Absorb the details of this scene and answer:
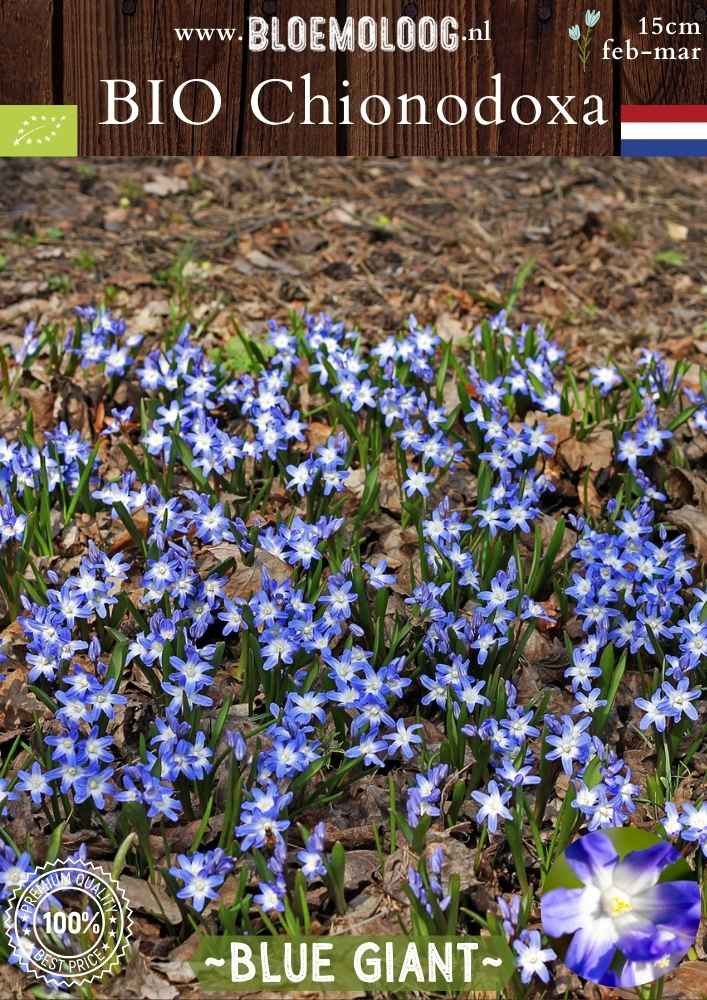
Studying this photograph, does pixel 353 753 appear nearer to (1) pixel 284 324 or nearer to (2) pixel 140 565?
(2) pixel 140 565

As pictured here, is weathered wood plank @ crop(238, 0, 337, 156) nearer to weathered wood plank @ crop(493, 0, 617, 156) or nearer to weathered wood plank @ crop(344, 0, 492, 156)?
weathered wood plank @ crop(344, 0, 492, 156)

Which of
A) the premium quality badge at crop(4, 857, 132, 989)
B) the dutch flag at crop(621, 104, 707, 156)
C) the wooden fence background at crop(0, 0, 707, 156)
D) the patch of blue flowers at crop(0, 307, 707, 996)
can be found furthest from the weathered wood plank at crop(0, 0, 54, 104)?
the premium quality badge at crop(4, 857, 132, 989)

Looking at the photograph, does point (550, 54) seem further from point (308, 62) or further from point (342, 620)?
point (342, 620)

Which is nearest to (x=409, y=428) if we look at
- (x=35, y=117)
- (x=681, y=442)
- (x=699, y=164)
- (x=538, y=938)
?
(x=681, y=442)

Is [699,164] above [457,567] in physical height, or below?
above

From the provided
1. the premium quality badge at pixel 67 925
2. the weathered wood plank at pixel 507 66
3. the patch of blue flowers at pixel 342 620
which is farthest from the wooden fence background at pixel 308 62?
the premium quality badge at pixel 67 925

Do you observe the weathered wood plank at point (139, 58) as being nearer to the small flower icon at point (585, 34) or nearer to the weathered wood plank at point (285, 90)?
the weathered wood plank at point (285, 90)

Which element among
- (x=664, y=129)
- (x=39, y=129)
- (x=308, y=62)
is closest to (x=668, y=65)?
(x=664, y=129)
